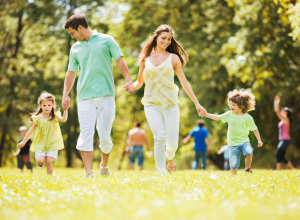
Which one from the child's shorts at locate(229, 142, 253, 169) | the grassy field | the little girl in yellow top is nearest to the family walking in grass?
the child's shorts at locate(229, 142, 253, 169)

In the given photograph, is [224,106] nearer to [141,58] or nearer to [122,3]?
[122,3]

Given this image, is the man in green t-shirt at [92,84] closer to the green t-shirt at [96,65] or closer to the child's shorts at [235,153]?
the green t-shirt at [96,65]

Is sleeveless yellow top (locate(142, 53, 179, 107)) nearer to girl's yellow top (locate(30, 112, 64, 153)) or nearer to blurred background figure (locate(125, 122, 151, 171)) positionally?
girl's yellow top (locate(30, 112, 64, 153))

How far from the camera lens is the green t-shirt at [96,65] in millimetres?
6480

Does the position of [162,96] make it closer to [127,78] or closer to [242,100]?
[127,78]

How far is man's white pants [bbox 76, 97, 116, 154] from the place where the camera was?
21.2 ft

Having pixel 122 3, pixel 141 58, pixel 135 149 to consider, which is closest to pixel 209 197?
pixel 141 58

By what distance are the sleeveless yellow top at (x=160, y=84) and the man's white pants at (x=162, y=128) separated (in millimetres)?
126

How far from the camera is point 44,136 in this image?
7.96 m

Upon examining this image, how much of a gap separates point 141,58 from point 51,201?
363 centimetres

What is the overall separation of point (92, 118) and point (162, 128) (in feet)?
4.07

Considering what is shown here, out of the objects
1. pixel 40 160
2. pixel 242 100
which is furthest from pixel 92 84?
pixel 242 100

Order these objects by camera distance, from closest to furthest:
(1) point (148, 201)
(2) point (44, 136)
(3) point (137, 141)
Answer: (1) point (148, 201) → (2) point (44, 136) → (3) point (137, 141)

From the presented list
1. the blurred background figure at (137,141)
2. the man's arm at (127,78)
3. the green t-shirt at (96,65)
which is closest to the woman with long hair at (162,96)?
the man's arm at (127,78)
